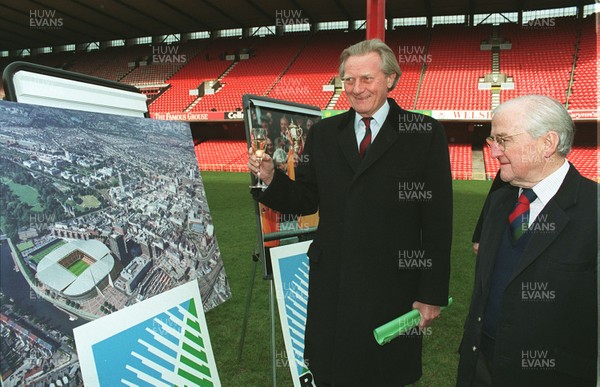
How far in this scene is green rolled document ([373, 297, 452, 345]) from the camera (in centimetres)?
177

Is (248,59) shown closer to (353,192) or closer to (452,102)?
(452,102)

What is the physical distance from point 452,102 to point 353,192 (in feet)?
74.9

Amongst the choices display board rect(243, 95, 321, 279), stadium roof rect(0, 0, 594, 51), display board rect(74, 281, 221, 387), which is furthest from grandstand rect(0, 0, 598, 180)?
display board rect(74, 281, 221, 387)

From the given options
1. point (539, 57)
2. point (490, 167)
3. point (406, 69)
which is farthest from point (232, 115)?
point (539, 57)

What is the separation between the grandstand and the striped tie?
19.0 meters

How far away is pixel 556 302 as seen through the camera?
63.7 inches

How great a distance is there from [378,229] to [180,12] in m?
28.9

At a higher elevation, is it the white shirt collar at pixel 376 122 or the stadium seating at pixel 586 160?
the white shirt collar at pixel 376 122

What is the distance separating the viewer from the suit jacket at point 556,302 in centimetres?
159

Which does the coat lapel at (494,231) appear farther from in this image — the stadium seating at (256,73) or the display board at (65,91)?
the stadium seating at (256,73)

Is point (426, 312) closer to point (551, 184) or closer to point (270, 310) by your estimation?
point (551, 184)

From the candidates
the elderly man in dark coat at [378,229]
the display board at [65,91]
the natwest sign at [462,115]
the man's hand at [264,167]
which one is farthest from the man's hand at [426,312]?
the natwest sign at [462,115]

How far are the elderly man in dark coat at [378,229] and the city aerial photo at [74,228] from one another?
1.02 m

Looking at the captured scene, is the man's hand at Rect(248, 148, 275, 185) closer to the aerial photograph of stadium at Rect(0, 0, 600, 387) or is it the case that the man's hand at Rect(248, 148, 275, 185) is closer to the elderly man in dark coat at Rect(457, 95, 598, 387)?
the aerial photograph of stadium at Rect(0, 0, 600, 387)
